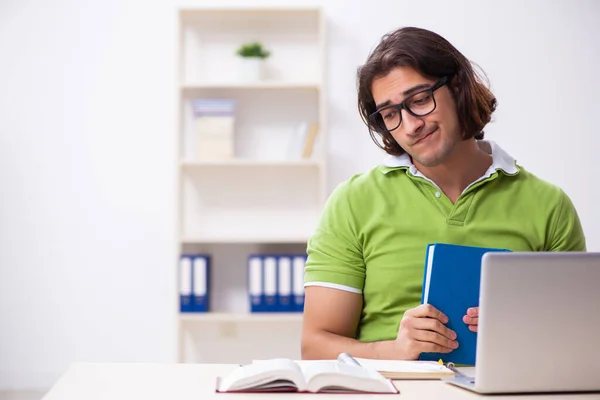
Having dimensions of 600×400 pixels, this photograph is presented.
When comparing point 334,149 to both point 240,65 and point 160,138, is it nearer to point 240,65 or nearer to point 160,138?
point 240,65

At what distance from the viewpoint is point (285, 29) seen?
3822 millimetres

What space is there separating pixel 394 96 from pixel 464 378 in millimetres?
755

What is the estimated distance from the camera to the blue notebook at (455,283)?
4.99 ft

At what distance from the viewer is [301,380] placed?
46.8 inches

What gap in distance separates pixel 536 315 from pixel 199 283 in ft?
8.37

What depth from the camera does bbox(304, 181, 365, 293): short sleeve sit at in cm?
179

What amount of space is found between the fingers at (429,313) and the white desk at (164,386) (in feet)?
0.54

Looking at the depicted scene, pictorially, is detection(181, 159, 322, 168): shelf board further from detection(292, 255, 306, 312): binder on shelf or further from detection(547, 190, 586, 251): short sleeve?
detection(547, 190, 586, 251): short sleeve

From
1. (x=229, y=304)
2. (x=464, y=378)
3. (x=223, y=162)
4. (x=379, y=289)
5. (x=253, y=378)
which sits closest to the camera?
(x=253, y=378)

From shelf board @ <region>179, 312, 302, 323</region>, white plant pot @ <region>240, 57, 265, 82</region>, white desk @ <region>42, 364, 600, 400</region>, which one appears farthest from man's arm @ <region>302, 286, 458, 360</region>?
white plant pot @ <region>240, 57, 265, 82</region>

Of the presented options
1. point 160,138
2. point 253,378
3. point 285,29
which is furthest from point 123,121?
point 253,378

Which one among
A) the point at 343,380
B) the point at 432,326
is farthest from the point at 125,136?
the point at 343,380

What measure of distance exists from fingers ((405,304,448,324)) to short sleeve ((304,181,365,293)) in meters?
0.27

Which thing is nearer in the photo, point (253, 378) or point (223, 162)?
point (253, 378)
